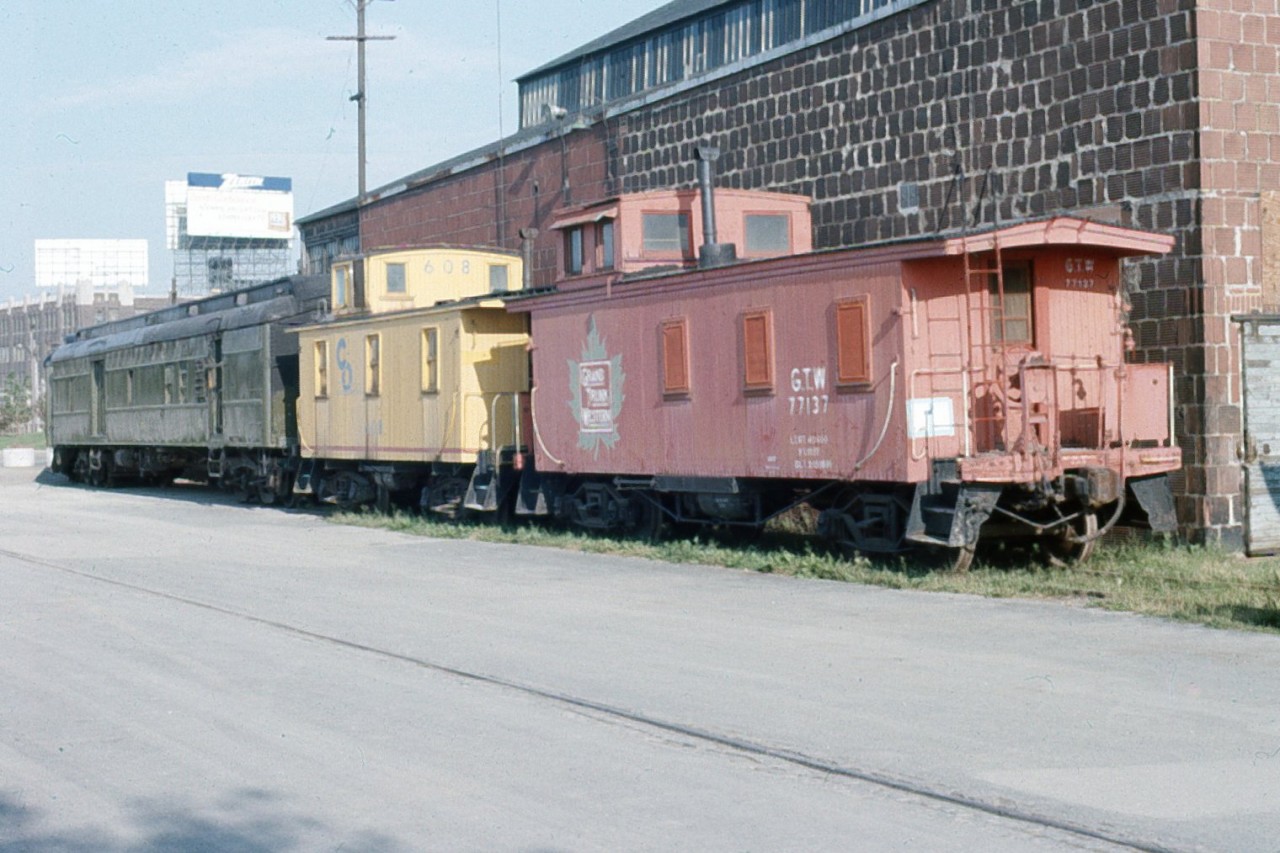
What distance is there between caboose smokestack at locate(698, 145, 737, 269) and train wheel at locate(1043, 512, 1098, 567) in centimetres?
484

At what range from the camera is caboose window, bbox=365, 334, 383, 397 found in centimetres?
2316

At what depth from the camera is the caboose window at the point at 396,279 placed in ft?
80.6

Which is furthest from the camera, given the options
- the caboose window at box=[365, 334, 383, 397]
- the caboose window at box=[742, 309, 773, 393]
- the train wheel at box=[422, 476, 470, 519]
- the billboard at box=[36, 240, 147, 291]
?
the billboard at box=[36, 240, 147, 291]

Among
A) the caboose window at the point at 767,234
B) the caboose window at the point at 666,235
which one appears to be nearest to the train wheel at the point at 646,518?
the caboose window at the point at 666,235

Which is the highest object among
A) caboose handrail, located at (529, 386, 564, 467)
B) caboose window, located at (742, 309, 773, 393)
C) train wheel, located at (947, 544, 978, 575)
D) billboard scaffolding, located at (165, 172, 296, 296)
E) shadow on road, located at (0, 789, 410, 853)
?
billboard scaffolding, located at (165, 172, 296, 296)

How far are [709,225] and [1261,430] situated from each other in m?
6.88

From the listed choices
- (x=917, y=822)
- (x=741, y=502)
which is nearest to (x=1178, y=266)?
(x=741, y=502)

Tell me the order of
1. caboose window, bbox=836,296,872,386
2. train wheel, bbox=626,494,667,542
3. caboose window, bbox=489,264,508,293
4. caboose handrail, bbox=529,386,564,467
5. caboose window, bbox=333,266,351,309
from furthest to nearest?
caboose window, bbox=489,264,508,293 < caboose window, bbox=333,266,351,309 < caboose handrail, bbox=529,386,564,467 < train wheel, bbox=626,494,667,542 < caboose window, bbox=836,296,872,386

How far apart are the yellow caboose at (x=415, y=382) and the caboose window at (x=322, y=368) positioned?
23 mm

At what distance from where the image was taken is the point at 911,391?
14.2 metres

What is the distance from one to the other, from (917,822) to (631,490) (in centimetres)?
1267

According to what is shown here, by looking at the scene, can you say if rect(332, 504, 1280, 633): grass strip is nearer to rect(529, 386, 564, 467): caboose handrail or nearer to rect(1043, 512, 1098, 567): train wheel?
rect(1043, 512, 1098, 567): train wheel

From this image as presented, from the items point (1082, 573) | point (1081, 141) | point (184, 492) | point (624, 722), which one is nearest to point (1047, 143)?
point (1081, 141)

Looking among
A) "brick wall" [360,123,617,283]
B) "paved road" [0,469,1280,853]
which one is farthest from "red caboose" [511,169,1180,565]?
"brick wall" [360,123,617,283]
